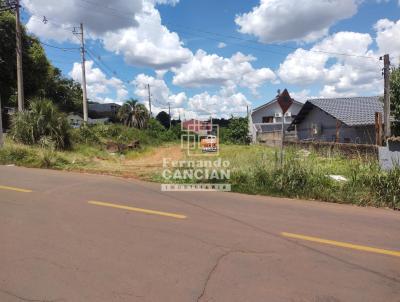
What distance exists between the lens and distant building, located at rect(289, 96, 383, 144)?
28.4 meters

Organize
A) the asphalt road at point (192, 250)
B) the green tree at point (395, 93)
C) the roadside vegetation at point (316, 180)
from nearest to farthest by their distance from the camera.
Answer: the asphalt road at point (192, 250) → the roadside vegetation at point (316, 180) → the green tree at point (395, 93)

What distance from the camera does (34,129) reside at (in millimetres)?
18281

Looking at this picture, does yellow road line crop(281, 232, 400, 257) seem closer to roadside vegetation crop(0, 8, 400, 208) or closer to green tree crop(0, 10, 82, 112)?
roadside vegetation crop(0, 8, 400, 208)

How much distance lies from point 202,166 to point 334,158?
14.4ft

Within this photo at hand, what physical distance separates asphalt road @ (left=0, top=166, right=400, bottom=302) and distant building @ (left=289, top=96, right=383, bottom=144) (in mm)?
21570

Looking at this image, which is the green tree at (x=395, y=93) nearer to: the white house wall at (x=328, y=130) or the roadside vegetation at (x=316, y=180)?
the white house wall at (x=328, y=130)

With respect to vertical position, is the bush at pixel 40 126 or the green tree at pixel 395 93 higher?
the green tree at pixel 395 93

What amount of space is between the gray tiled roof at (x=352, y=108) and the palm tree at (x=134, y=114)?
2520 centimetres

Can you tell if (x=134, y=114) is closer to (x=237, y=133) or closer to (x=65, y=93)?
(x=65, y=93)

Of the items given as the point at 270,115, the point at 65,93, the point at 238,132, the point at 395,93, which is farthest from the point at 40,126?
the point at 270,115

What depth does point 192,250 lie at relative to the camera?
491 cm

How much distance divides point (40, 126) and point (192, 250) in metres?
16.0

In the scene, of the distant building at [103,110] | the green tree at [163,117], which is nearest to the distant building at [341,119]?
the green tree at [163,117]

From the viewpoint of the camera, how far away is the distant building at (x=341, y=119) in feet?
93.3
